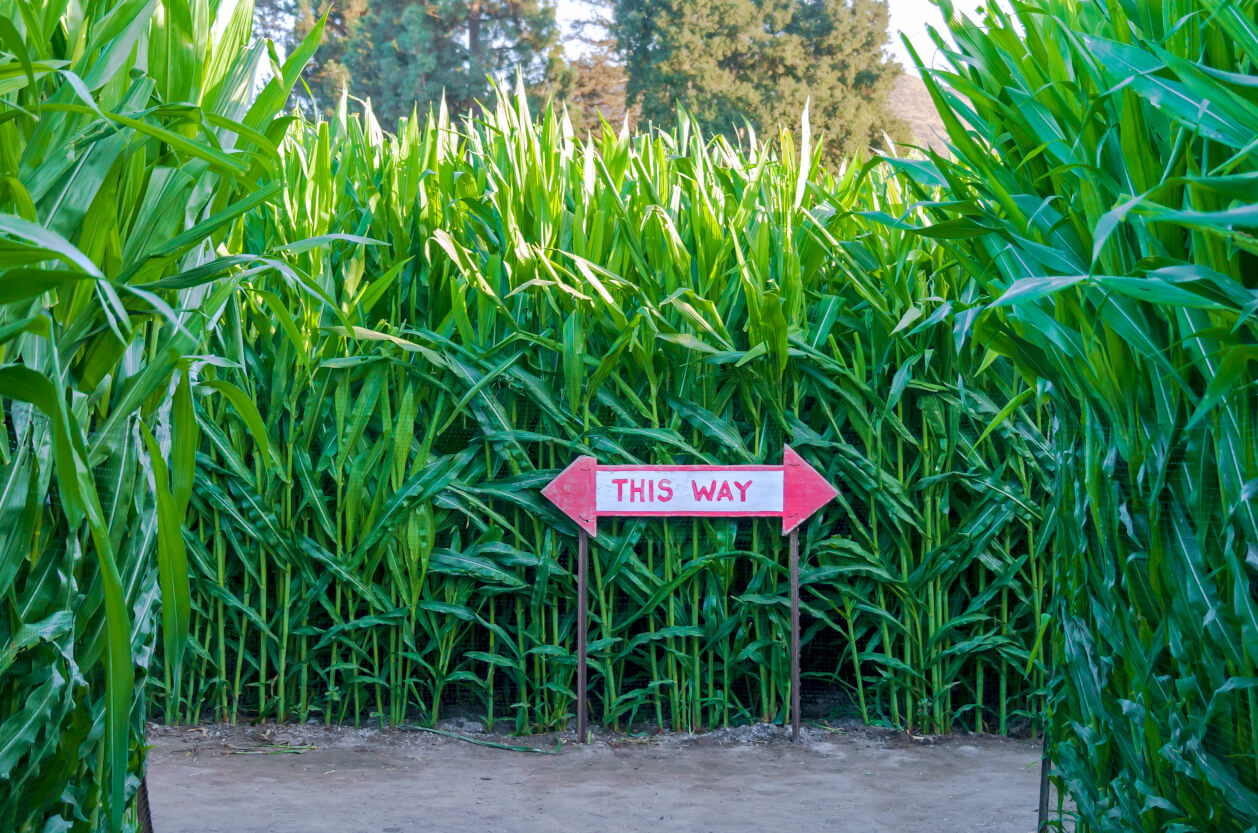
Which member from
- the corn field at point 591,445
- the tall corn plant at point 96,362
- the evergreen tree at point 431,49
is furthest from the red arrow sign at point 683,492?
the evergreen tree at point 431,49

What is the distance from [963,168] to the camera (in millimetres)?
1953

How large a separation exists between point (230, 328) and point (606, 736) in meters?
1.77

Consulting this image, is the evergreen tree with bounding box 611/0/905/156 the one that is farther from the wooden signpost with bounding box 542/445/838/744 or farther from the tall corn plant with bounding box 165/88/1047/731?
the wooden signpost with bounding box 542/445/838/744

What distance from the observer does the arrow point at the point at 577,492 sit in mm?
3287

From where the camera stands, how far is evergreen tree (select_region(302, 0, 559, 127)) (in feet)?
73.8

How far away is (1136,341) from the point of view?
1497mm

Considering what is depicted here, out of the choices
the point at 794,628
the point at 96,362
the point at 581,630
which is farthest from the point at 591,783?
the point at 96,362

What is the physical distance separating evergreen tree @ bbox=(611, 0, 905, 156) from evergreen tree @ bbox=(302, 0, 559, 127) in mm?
2096

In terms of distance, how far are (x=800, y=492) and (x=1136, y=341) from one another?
186 cm

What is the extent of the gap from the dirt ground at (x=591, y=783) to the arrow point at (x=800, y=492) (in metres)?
0.73

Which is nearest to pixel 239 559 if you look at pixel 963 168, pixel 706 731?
pixel 706 731

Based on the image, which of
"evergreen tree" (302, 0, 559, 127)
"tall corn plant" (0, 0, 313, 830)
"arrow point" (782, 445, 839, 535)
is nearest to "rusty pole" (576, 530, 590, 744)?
"arrow point" (782, 445, 839, 535)

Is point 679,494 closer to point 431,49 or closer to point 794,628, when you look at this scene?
point 794,628

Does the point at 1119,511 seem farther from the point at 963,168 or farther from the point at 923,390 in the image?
the point at 923,390
